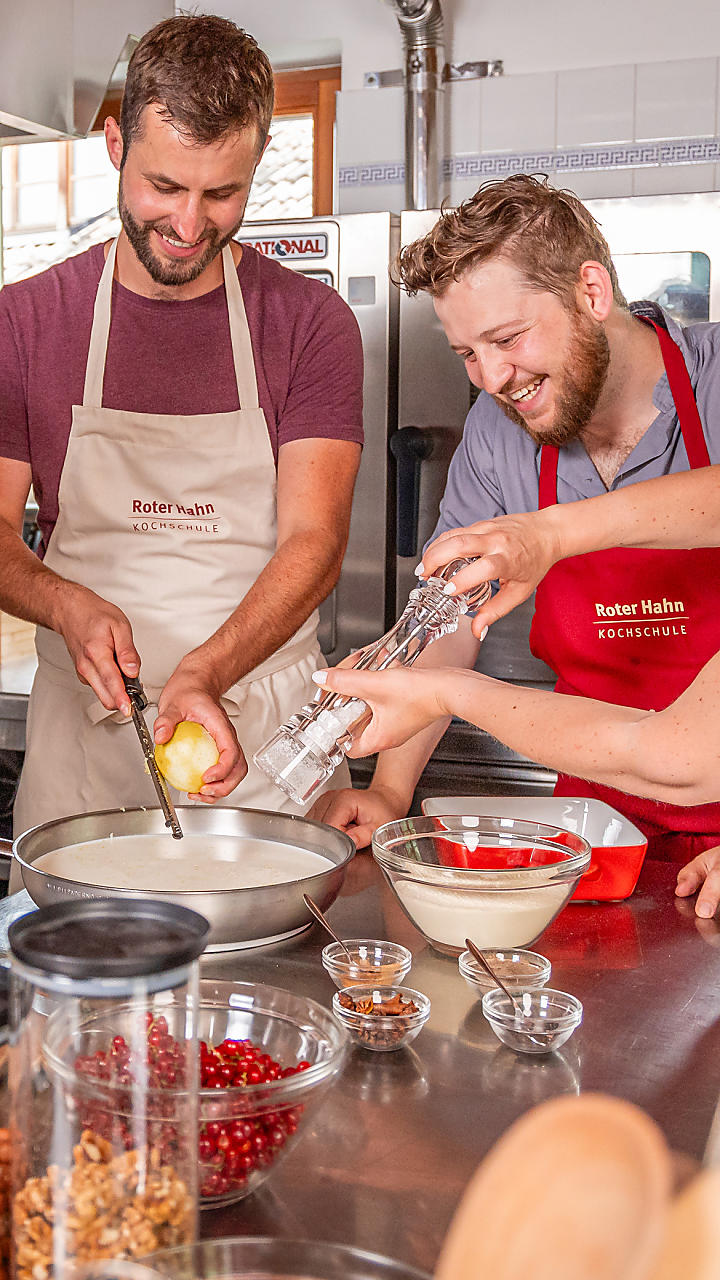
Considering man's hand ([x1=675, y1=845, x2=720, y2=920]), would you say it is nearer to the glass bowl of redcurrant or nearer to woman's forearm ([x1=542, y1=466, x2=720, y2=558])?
woman's forearm ([x1=542, y1=466, x2=720, y2=558])

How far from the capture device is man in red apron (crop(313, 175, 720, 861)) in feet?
5.74

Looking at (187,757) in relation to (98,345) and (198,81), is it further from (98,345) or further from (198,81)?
(198,81)

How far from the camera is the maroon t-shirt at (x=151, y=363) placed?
199 cm

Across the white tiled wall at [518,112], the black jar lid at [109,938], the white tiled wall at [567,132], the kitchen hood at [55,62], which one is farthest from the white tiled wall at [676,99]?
the black jar lid at [109,938]

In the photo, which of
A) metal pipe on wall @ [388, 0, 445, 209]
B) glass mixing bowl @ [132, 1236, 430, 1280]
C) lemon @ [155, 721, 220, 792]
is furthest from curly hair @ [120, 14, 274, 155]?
metal pipe on wall @ [388, 0, 445, 209]

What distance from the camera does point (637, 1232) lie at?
0.37m

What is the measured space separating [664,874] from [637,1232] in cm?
128

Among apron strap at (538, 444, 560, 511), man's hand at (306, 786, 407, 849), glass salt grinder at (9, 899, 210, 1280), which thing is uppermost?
apron strap at (538, 444, 560, 511)

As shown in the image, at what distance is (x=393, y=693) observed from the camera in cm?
128

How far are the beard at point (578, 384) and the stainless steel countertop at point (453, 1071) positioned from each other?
75 centimetres

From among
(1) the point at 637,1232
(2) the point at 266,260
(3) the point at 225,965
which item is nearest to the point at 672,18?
(2) the point at 266,260

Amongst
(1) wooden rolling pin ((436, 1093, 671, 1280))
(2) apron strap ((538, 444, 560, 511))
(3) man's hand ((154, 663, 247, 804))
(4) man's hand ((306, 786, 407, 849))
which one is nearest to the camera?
(1) wooden rolling pin ((436, 1093, 671, 1280))

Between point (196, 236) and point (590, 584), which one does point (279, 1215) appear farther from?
point (196, 236)

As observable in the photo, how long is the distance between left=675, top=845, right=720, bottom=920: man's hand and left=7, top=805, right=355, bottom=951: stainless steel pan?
43cm
